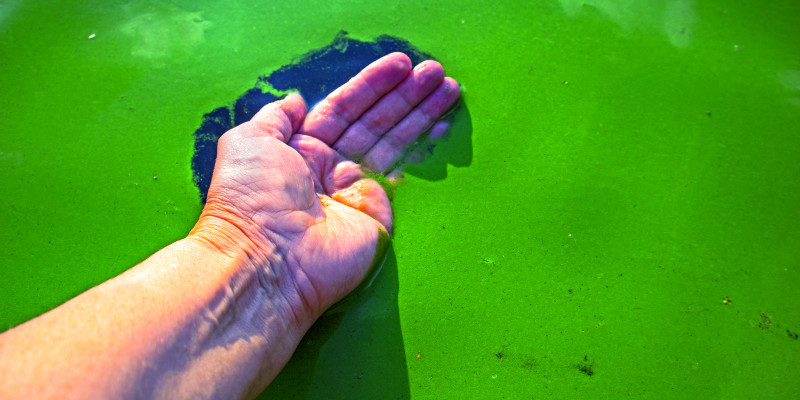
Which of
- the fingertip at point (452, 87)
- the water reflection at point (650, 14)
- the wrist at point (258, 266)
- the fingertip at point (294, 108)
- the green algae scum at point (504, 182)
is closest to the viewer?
the wrist at point (258, 266)

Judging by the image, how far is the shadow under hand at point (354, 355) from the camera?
4.69ft

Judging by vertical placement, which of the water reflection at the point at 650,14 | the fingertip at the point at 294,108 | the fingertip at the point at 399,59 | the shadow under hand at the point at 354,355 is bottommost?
the shadow under hand at the point at 354,355

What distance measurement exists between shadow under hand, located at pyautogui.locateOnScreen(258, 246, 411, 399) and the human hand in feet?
0.26

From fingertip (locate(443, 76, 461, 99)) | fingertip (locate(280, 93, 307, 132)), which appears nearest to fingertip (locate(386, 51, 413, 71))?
fingertip (locate(443, 76, 461, 99))

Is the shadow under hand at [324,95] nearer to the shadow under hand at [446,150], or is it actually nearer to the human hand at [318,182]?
the shadow under hand at [446,150]

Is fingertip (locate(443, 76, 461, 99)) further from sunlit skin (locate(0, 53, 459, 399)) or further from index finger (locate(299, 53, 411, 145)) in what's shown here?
index finger (locate(299, 53, 411, 145))

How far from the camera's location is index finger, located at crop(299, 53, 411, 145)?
173cm

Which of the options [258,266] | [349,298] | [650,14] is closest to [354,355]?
[349,298]

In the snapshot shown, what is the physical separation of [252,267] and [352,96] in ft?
2.62

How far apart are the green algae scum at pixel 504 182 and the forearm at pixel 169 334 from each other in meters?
0.24

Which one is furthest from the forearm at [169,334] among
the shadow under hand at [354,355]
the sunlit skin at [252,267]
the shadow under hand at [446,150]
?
the shadow under hand at [446,150]

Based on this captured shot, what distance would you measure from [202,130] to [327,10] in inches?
32.4

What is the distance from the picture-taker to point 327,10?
2.03 metres

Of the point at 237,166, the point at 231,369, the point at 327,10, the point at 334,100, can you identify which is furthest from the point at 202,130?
the point at 231,369
